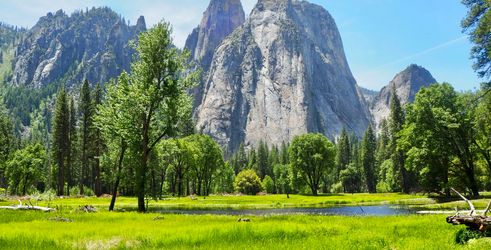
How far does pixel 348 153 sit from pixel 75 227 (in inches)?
6213

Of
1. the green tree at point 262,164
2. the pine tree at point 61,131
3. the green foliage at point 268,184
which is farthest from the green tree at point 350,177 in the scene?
the pine tree at point 61,131

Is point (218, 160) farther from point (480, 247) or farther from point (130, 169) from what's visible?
point (480, 247)

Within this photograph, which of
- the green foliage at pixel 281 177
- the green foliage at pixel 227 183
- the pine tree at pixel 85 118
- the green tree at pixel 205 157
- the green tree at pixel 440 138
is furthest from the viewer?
the green foliage at pixel 281 177

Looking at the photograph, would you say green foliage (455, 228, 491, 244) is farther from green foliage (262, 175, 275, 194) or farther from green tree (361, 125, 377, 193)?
green foliage (262, 175, 275, 194)

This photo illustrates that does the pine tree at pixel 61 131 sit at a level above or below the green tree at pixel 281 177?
above

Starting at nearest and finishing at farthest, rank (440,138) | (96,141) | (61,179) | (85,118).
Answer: (440,138) < (96,141) < (61,179) < (85,118)

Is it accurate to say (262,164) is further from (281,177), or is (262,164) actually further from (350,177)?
(350,177)

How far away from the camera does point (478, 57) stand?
35562mm

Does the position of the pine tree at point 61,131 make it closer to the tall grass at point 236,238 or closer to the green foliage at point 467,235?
the tall grass at point 236,238

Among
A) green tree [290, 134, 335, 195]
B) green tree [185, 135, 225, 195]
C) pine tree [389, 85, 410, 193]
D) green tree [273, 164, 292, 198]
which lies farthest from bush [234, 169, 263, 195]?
pine tree [389, 85, 410, 193]

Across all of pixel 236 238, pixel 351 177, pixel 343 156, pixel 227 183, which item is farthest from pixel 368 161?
pixel 236 238

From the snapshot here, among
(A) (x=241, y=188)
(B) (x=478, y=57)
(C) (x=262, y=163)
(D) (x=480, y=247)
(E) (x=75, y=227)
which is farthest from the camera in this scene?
(C) (x=262, y=163)

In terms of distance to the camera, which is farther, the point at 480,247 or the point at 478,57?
the point at 478,57

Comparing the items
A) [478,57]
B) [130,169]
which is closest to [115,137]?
[130,169]
